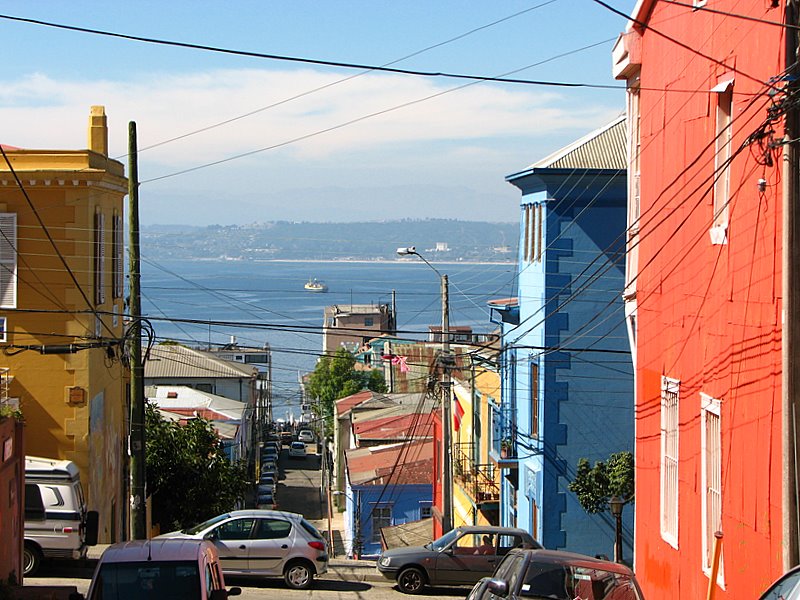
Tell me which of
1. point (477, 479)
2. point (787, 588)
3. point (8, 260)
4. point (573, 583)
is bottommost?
point (477, 479)

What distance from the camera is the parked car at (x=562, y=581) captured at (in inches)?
440

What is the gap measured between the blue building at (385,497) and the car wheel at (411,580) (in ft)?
70.6

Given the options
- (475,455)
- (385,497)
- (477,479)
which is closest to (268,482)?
(385,497)

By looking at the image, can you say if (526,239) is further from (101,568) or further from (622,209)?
(101,568)

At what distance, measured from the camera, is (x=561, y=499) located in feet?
91.7

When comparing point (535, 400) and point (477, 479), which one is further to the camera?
point (477, 479)

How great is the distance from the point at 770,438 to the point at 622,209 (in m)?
16.6

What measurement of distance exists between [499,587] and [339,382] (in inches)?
3232

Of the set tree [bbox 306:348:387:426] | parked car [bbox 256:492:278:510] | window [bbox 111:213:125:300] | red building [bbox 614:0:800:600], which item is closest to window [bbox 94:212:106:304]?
window [bbox 111:213:125:300]

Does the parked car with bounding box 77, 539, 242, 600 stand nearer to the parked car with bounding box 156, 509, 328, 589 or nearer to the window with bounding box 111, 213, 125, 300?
the parked car with bounding box 156, 509, 328, 589

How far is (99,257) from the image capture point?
2812cm

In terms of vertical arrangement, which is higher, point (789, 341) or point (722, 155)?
point (722, 155)

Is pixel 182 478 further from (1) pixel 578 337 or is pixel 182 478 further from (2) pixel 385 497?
(2) pixel 385 497

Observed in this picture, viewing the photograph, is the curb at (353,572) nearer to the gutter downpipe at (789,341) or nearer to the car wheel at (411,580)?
the car wheel at (411,580)
